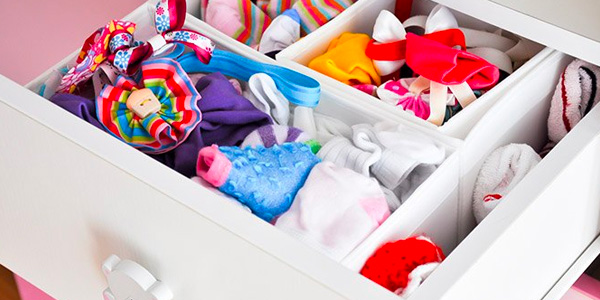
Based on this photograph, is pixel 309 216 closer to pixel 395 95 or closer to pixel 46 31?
pixel 395 95

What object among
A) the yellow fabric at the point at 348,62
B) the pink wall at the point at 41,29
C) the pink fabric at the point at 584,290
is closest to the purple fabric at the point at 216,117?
the yellow fabric at the point at 348,62

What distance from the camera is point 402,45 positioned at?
43.7 inches

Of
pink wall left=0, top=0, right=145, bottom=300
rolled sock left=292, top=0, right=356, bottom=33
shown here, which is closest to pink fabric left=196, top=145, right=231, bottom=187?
rolled sock left=292, top=0, right=356, bottom=33

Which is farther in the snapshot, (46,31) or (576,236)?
(46,31)

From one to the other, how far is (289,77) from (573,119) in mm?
329

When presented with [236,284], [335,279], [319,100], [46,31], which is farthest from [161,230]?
[46,31]

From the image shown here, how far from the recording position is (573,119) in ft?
3.39

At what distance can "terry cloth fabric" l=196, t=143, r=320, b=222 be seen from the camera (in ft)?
2.97

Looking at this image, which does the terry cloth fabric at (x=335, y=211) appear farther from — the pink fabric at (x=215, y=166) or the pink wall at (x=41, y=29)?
the pink wall at (x=41, y=29)

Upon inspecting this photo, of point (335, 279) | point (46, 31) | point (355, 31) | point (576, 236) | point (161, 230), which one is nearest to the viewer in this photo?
point (335, 279)

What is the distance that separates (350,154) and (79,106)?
0.99ft

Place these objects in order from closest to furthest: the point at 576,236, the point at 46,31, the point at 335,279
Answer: the point at 335,279 → the point at 576,236 → the point at 46,31

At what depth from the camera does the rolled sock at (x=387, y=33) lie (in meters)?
1.11

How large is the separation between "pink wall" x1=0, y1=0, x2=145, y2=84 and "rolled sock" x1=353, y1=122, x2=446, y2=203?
0.91 meters
